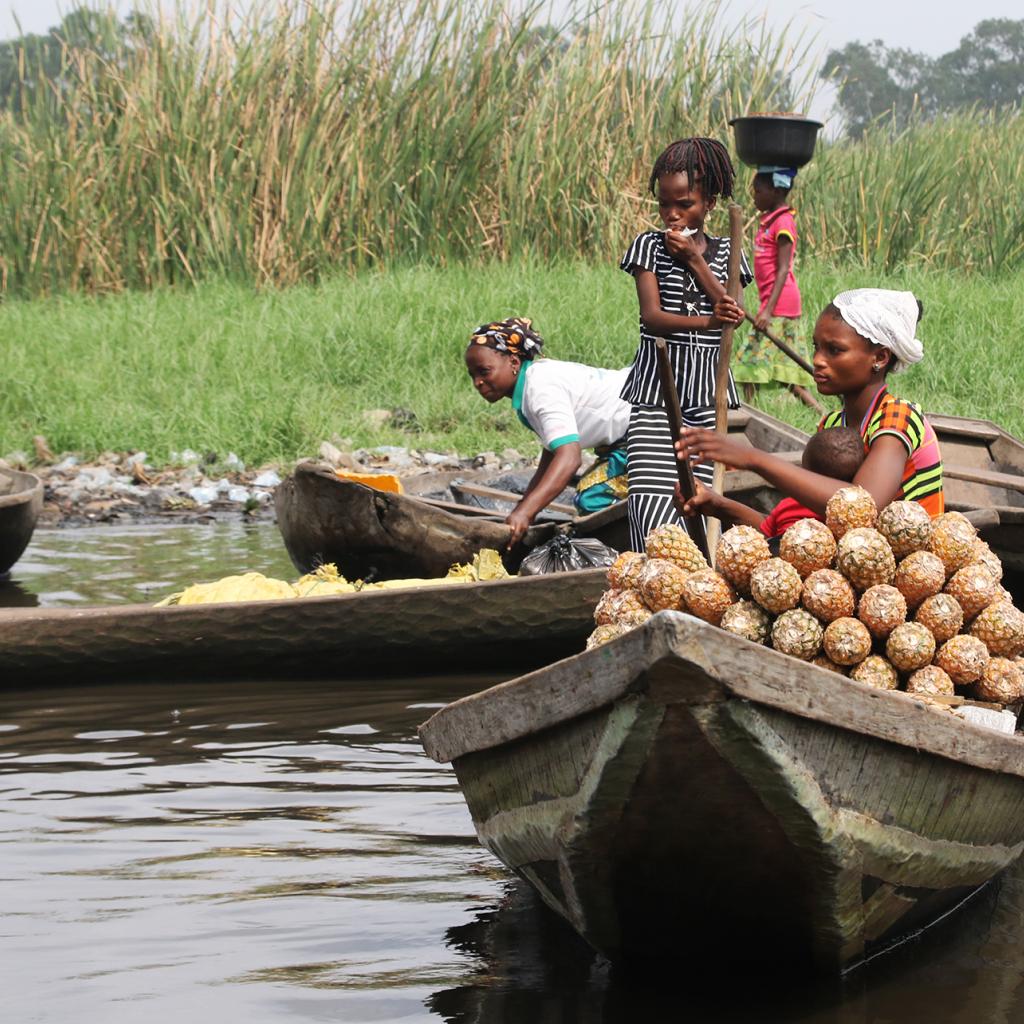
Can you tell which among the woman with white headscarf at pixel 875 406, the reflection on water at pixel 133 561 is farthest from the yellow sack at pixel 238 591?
the woman with white headscarf at pixel 875 406

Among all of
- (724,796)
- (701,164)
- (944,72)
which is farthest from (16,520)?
(944,72)

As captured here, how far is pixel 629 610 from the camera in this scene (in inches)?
126

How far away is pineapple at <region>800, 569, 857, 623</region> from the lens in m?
3.03

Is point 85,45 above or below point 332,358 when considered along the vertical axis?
above

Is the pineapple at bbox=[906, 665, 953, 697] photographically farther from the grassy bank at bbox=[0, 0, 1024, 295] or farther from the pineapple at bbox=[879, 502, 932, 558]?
the grassy bank at bbox=[0, 0, 1024, 295]

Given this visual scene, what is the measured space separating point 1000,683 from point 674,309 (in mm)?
2265

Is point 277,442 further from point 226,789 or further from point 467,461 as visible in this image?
point 226,789

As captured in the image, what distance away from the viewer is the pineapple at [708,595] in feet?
10.1

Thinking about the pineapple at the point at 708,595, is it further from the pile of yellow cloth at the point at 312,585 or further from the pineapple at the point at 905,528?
the pile of yellow cloth at the point at 312,585

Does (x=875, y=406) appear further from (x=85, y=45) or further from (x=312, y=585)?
(x=85, y=45)

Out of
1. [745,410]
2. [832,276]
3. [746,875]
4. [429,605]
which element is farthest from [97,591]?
[832,276]

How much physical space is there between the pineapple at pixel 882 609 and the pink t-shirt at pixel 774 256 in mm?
5213

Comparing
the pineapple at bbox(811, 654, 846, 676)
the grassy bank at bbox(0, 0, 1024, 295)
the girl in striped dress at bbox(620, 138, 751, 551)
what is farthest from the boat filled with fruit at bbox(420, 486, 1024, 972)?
the grassy bank at bbox(0, 0, 1024, 295)

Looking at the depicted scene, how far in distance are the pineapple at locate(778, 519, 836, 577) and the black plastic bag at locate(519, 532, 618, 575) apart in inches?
105
